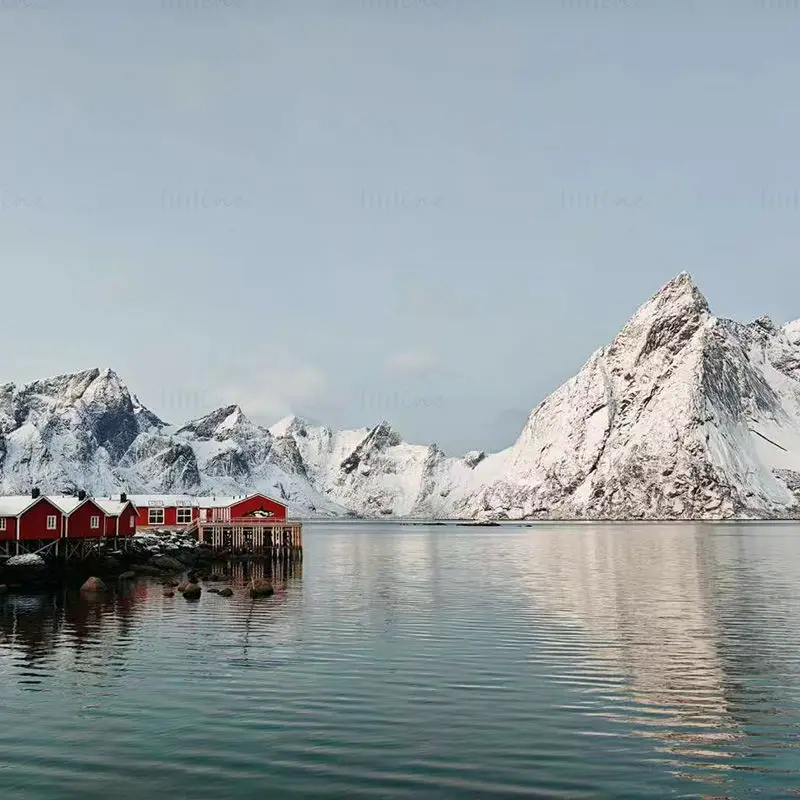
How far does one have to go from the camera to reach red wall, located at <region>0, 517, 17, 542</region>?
68.7 meters

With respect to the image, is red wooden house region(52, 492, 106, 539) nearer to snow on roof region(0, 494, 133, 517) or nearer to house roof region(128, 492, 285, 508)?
snow on roof region(0, 494, 133, 517)

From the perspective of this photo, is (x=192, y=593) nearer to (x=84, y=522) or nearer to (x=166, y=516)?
(x=84, y=522)

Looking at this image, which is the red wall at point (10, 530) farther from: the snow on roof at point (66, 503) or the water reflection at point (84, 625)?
the water reflection at point (84, 625)

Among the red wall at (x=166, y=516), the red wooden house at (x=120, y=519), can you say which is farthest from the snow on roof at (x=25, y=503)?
the red wall at (x=166, y=516)

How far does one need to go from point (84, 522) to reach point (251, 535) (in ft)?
139

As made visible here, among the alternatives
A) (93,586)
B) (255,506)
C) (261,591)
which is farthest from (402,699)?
(255,506)

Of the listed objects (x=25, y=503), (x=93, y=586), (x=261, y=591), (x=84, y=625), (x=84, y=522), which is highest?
(x=25, y=503)

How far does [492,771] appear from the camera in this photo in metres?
18.8

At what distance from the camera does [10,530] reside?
68.9 m

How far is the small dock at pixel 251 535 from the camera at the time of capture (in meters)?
106

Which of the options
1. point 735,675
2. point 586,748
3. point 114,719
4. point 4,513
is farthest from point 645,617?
point 4,513

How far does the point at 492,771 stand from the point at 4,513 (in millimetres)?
60560

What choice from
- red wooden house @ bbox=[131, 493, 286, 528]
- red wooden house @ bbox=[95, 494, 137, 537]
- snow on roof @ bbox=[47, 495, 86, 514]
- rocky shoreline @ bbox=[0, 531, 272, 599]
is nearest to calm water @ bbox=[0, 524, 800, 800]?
rocky shoreline @ bbox=[0, 531, 272, 599]

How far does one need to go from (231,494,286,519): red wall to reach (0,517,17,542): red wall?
167ft
